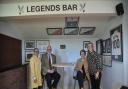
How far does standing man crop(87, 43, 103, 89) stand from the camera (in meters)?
4.38

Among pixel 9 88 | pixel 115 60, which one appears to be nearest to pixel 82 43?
pixel 115 60

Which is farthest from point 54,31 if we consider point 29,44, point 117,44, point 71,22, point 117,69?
point 117,69

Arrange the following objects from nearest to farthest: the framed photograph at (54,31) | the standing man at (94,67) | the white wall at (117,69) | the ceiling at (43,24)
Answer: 1. the white wall at (117,69)
2. the standing man at (94,67)
3. the ceiling at (43,24)
4. the framed photograph at (54,31)

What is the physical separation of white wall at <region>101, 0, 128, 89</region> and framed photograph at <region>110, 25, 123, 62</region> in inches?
4.3

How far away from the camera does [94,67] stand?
14.5 feet

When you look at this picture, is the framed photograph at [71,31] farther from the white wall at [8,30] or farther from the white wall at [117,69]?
the white wall at [8,30]

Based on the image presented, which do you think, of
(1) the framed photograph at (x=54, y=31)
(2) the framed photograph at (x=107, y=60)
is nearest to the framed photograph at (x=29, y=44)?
(1) the framed photograph at (x=54, y=31)

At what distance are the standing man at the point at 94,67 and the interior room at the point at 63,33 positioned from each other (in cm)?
38

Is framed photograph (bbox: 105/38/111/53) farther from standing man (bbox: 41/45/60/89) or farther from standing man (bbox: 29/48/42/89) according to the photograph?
standing man (bbox: 29/48/42/89)

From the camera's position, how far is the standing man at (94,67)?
4375 millimetres

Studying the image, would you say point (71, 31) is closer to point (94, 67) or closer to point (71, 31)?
point (71, 31)

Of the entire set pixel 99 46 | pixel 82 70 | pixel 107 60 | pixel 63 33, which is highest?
pixel 63 33

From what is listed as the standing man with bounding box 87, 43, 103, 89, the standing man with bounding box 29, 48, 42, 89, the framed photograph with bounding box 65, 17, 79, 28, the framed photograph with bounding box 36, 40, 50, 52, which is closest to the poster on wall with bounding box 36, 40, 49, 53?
the framed photograph with bounding box 36, 40, 50, 52

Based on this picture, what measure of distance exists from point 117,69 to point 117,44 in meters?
0.54
